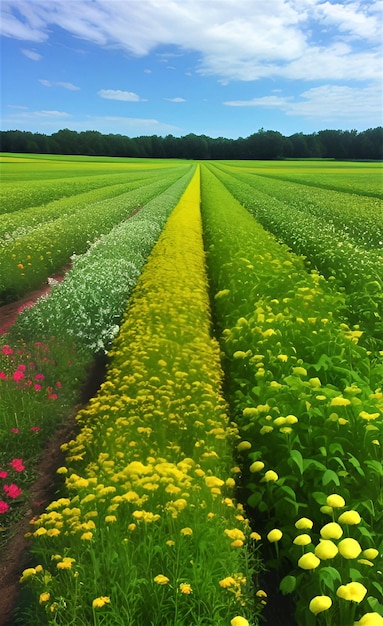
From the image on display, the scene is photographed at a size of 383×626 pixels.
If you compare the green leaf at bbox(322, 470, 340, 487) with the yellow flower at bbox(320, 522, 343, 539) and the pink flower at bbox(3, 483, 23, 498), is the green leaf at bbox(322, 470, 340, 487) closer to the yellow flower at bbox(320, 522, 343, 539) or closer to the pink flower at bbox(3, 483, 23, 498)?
the yellow flower at bbox(320, 522, 343, 539)

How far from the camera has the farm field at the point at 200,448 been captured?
2885 mm

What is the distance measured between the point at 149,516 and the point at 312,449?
148 centimetres

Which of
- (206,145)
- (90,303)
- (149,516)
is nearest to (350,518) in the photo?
(149,516)

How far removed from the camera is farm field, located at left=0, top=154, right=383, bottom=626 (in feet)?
9.46

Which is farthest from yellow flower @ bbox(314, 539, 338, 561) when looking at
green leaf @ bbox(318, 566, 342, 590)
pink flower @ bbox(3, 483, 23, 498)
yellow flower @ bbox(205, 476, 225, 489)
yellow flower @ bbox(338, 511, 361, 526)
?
pink flower @ bbox(3, 483, 23, 498)

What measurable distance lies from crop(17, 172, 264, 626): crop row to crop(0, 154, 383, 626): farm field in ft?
0.05

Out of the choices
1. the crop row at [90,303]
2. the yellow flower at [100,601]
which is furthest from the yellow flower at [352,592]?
the crop row at [90,303]

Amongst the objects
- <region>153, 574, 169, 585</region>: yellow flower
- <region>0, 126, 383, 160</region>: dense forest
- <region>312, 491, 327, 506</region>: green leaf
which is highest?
<region>312, 491, 327, 506</region>: green leaf

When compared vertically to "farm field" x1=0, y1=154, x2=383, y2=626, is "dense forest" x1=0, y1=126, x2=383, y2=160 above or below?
below

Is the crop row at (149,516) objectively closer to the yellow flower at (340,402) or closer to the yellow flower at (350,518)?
the yellow flower at (350,518)

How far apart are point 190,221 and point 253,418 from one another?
1739 centimetres

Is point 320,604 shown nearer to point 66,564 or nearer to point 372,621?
point 372,621

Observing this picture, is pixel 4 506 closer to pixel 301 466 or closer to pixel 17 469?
pixel 17 469

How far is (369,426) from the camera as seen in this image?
3684mm
